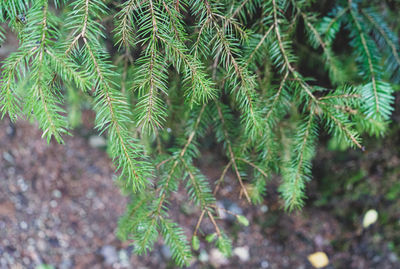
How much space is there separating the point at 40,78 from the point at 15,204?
5.66 feet

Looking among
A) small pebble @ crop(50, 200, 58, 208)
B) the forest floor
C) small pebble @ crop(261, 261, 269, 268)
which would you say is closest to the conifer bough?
the forest floor

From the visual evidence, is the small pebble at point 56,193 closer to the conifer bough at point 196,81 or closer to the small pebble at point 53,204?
the small pebble at point 53,204

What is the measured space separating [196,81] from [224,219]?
1493 millimetres

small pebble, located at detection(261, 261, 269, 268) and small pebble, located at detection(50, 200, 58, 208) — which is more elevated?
small pebble, located at detection(261, 261, 269, 268)

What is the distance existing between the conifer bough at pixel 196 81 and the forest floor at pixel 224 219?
2.47 feet

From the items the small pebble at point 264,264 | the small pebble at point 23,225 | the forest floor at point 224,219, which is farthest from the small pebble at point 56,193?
the small pebble at point 264,264

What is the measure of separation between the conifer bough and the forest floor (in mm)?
752

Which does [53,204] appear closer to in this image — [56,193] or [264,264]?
[56,193]

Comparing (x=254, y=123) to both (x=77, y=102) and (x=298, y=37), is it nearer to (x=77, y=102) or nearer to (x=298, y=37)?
(x=298, y=37)

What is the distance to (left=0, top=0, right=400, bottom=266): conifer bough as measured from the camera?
0.73 metres

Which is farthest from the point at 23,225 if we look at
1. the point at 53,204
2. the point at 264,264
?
the point at 264,264

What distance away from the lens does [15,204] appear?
197 cm

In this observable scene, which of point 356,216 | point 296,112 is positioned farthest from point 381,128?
point 356,216

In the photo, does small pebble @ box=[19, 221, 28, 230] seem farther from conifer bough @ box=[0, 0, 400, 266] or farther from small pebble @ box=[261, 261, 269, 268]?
small pebble @ box=[261, 261, 269, 268]
